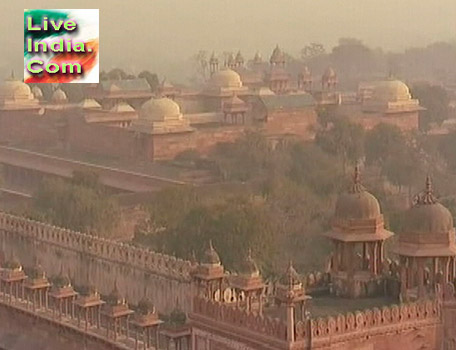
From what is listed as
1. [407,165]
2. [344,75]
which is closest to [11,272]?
[407,165]

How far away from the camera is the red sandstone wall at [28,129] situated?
36.4 m

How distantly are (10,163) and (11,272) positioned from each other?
15.8 metres

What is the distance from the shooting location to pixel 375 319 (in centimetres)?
1144

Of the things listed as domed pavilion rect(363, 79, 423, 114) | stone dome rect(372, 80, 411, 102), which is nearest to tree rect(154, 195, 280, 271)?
domed pavilion rect(363, 79, 423, 114)

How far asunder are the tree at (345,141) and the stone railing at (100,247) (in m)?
11.1

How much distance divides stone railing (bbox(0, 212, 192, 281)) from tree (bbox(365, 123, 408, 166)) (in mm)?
12041

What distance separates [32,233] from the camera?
Result: 20.3 m

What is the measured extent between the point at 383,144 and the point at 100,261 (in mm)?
13785

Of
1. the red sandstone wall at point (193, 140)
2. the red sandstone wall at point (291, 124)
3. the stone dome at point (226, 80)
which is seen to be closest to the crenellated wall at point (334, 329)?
the red sandstone wall at point (193, 140)

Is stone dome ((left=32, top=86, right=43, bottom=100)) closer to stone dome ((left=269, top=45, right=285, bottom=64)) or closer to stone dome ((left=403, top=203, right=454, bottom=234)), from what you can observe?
stone dome ((left=269, top=45, right=285, bottom=64))


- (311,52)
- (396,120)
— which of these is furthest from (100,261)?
(311,52)

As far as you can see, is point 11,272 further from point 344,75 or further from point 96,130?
point 344,75

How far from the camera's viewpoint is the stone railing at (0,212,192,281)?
16.7 meters

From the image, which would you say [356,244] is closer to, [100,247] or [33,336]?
[33,336]
